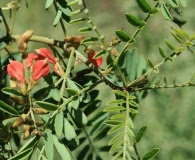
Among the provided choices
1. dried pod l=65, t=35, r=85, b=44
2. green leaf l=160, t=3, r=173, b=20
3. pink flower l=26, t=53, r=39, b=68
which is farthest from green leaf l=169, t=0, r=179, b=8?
pink flower l=26, t=53, r=39, b=68

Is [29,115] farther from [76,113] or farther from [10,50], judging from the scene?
[10,50]

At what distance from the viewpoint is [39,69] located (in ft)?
3.25

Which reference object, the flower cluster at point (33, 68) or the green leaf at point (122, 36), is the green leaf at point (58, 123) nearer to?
the flower cluster at point (33, 68)

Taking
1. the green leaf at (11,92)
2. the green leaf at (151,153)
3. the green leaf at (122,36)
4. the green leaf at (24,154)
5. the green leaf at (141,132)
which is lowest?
the green leaf at (151,153)

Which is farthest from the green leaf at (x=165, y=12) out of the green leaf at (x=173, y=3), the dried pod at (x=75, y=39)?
the dried pod at (x=75, y=39)

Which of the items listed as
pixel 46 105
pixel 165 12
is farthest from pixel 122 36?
pixel 46 105

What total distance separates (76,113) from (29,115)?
0.35 ft

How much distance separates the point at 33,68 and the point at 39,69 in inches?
0.5

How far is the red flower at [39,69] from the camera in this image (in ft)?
3.20

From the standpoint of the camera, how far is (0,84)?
117 centimetres

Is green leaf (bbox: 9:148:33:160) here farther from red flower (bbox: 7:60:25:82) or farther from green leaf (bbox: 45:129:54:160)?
red flower (bbox: 7:60:25:82)

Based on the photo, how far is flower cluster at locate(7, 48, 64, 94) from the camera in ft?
3.14

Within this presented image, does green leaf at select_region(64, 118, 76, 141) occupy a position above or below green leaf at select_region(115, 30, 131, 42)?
below

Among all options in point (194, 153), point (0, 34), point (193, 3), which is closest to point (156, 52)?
point (194, 153)
